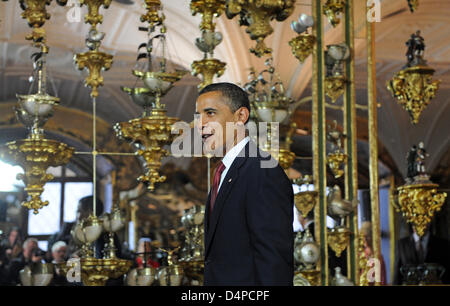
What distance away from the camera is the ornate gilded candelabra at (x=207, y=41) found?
5512 millimetres

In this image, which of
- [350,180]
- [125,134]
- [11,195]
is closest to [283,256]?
[125,134]

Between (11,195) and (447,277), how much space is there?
4860 mm

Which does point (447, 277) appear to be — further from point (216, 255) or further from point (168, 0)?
point (216, 255)

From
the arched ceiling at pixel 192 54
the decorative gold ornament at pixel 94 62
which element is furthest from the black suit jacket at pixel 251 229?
the arched ceiling at pixel 192 54

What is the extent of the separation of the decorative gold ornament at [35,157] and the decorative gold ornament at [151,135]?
1.42 ft

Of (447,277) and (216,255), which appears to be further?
(447,277)

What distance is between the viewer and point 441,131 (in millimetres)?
8320

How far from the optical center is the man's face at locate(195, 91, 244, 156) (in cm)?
268

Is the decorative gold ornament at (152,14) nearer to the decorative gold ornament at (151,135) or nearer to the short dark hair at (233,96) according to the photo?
the decorative gold ornament at (151,135)

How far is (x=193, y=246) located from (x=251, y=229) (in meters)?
3.15

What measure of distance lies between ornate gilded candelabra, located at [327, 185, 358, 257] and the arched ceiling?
146cm

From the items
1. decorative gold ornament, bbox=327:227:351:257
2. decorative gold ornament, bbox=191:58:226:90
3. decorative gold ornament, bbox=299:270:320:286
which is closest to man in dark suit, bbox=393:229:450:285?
decorative gold ornament, bbox=327:227:351:257

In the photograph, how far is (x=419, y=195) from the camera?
6535 mm

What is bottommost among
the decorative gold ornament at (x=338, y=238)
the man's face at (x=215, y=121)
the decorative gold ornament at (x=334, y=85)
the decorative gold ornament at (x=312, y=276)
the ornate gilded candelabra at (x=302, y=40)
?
the decorative gold ornament at (x=312, y=276)
